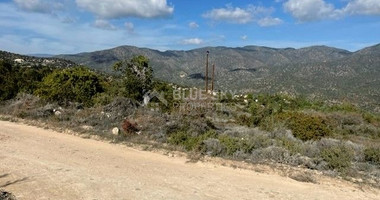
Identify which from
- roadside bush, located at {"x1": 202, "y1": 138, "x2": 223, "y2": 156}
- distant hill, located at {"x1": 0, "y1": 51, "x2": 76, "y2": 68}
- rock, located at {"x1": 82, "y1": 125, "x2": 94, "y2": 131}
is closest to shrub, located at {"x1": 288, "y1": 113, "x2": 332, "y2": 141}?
roadside bush, located at {"x1": 202, "y1": 138, "x2": 223, "y2": 156}

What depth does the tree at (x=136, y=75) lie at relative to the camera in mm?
21312

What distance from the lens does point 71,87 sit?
2239 centimetres

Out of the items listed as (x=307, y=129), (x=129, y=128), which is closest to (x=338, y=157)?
(x=307, y=129)

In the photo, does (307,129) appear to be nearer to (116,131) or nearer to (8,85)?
(116,131)

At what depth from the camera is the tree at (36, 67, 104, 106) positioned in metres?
21.6

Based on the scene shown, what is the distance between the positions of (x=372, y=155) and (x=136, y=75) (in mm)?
13228

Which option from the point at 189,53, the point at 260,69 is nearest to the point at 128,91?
the point at 260,69

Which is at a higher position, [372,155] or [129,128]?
[129,128]

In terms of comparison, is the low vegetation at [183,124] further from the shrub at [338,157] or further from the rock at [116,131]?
the rock at [116,131]

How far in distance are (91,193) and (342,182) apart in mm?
5901

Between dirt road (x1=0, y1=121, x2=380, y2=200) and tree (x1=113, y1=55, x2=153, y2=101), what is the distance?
31.3 feet

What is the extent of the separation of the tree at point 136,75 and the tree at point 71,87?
226 centimetres

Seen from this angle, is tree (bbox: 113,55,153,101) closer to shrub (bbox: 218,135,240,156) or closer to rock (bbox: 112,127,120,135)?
rock (bbox: 112,127,120,135)

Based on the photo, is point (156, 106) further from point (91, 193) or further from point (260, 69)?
point (260, 69)
